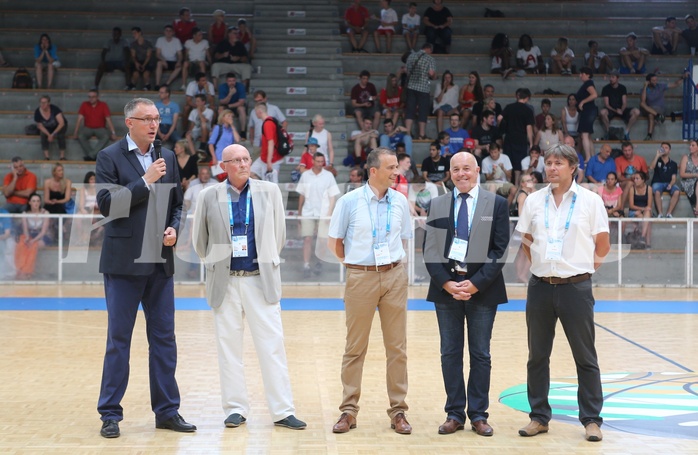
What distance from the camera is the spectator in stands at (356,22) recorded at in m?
21.1

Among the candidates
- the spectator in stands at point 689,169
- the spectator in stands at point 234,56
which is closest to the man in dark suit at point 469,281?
the spectator in stands at point 689,169

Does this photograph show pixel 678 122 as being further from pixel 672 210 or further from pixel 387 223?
pixel 387 223

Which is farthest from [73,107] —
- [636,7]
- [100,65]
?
[636,7]

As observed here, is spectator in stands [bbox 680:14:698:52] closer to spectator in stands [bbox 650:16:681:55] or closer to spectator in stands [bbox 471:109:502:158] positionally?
spectator in stands [bbox 650:16:681:55]

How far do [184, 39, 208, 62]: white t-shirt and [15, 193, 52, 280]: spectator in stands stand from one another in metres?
6.67

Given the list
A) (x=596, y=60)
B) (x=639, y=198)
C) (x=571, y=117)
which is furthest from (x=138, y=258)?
(x=596, y=60)

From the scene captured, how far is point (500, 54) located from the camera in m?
20.6

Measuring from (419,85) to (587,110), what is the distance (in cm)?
344

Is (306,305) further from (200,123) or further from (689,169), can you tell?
(689,169)

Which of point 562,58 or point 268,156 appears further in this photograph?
point 562,58

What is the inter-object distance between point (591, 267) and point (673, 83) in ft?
51.7

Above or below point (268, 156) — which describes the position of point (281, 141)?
above

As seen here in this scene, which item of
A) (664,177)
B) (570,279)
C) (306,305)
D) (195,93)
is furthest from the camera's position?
(195,93)

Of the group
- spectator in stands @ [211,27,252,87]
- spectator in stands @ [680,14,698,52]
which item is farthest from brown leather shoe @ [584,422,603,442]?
spectator in stands @ [680,14,698,52]
